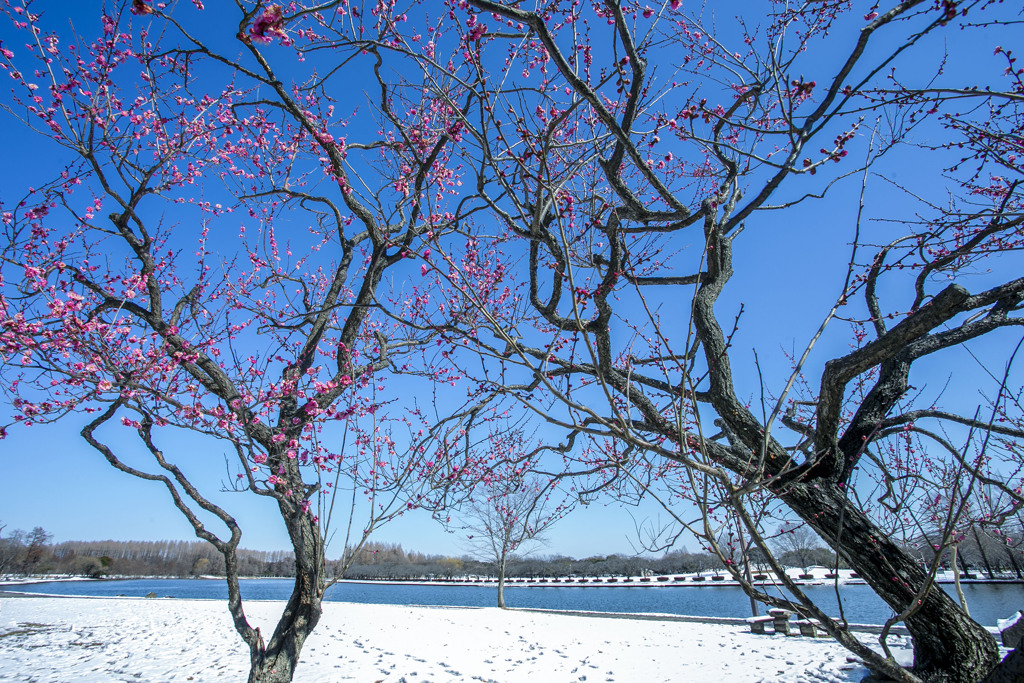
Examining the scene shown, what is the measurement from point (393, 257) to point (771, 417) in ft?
12.0

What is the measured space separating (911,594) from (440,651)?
6.53 meters

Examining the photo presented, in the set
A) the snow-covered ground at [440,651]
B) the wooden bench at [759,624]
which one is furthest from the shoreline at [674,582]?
the snow-covered ground at [440,651]

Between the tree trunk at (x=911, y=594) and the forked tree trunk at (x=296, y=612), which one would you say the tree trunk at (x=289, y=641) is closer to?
the forked tree trunk at (x=296, y=612)

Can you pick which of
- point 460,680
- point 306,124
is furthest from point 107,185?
point 460,680

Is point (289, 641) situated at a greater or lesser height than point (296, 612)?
lesser

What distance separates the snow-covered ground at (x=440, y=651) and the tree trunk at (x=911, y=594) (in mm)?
1643

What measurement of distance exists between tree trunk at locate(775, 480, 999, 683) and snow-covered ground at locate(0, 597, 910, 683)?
1.64 m

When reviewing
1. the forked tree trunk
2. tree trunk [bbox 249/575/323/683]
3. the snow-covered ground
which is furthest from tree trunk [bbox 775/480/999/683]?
tree trunk [bbox 249/575/323/683]

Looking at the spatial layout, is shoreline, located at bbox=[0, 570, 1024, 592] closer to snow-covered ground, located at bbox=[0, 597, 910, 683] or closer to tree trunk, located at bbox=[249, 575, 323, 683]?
tree trunk, located at bbox=[249, 575, 323, 683]

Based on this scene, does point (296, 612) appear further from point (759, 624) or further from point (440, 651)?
point (759, 624)

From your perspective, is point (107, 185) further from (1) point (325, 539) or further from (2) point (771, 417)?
(2) point (771, 417)

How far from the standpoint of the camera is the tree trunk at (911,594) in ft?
10.0

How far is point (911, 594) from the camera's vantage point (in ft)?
9.77

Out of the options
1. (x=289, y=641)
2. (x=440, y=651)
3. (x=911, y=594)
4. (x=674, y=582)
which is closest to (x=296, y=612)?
(x=289, y=641)
